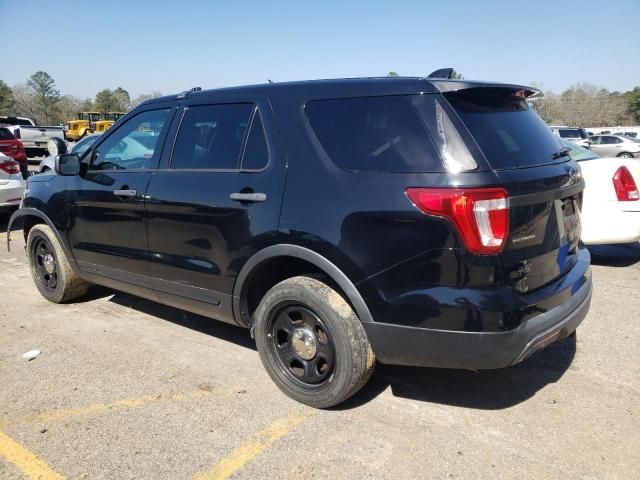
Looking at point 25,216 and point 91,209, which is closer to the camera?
point 91,209

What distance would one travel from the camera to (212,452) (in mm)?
2652

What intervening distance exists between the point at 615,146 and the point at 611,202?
984 inches

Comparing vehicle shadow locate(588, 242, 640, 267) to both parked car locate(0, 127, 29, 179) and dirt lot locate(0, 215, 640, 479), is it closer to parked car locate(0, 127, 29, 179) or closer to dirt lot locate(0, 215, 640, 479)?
dirt lot locate(0, 215, 640, 479)

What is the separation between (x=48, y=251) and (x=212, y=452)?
3260mm

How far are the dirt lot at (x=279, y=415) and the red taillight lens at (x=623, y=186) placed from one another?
1923 millimetres

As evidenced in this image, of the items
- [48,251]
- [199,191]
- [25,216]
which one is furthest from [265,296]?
[25,216]

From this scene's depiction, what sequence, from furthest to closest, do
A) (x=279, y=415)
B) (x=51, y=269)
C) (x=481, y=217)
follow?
(x=51, y=269), (x=279, y=415), (x=481, y=217)

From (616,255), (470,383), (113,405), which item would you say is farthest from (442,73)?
(616,255)

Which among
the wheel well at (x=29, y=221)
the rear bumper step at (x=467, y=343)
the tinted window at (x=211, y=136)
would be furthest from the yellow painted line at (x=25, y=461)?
the wheel well at (x=29, y=221)

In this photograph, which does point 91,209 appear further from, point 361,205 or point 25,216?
point 361,205

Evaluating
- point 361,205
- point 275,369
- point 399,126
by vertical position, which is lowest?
point 275,369

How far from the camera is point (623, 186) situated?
562cm

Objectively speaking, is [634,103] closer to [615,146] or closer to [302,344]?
[615,146]

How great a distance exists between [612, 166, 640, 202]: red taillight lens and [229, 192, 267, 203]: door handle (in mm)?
4385
